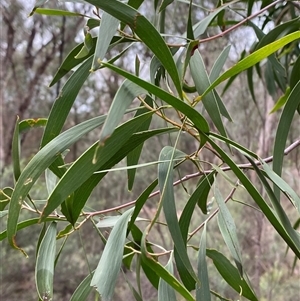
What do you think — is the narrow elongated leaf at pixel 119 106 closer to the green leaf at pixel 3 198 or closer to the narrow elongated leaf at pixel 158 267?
the narrow elongated leaf at pixel 158 267

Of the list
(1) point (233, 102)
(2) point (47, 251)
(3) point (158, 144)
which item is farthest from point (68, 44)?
(2) point (47, 251)

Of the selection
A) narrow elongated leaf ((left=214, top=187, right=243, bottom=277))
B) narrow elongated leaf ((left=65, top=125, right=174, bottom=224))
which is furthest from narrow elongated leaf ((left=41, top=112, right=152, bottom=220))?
narrow elongated leaf ((left=214, top=187, right=243, bottom=277))

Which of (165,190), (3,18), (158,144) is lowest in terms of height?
(158,144)

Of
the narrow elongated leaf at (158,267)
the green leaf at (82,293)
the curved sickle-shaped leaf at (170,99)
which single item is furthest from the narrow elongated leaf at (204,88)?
the green leaf at (82,293)

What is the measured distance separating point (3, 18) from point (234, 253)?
2522mm

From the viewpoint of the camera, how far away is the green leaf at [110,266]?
296 mm

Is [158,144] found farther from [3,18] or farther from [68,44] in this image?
[3,18]

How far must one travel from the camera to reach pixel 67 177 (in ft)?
1.01

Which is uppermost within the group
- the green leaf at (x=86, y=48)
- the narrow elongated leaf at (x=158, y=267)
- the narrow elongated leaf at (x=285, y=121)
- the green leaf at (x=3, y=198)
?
the green leaf at (x=86, y=48)

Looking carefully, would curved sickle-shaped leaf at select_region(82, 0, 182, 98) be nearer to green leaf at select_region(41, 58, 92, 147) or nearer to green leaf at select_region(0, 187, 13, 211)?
green leaf at select_region(41, 58, 92, 147)

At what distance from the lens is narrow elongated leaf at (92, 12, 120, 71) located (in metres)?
0.29

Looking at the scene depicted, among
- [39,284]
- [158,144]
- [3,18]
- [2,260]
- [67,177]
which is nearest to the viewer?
[67,177]

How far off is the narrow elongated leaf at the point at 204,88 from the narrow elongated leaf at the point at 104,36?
11 centimetres

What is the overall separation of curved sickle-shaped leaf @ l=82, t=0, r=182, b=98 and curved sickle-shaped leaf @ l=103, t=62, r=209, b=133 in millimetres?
28
